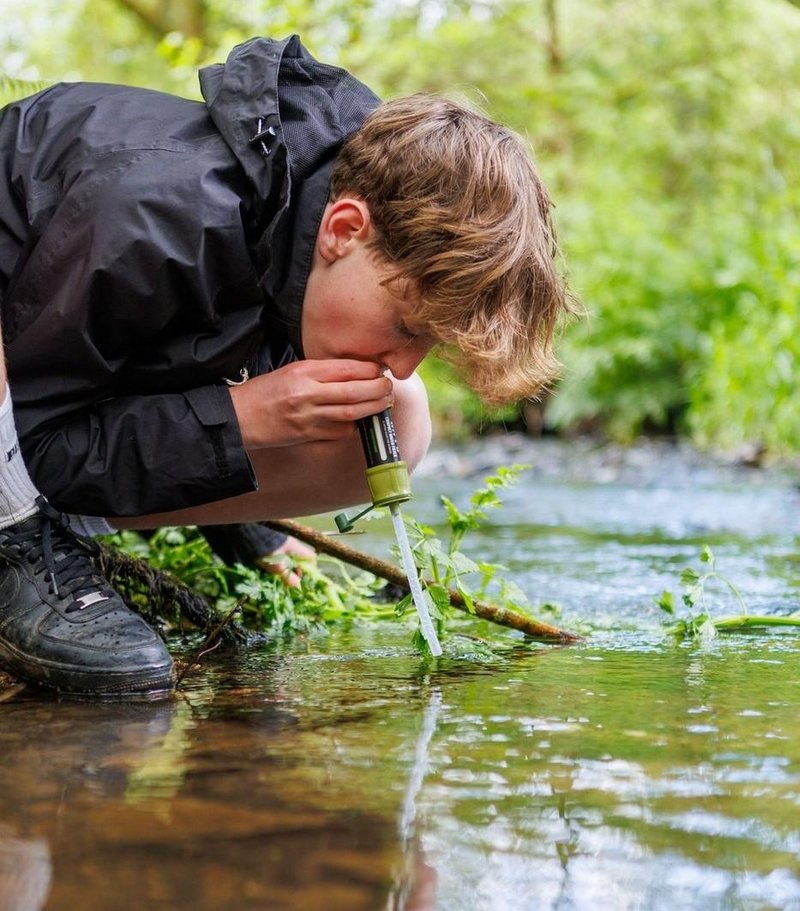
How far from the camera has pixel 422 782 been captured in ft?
3.88

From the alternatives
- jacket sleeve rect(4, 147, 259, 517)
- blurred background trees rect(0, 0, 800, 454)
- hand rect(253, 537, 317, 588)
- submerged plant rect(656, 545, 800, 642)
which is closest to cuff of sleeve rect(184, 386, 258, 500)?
jacket sleeve rect(4, 147, 259, 517)

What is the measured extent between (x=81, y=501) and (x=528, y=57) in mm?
13159

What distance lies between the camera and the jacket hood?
5.86 ft

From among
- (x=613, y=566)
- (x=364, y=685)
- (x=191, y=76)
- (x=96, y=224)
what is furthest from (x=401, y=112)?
(x=191, y=76)

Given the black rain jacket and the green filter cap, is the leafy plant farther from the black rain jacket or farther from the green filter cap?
the black rain jacket

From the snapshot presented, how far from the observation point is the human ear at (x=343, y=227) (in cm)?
181

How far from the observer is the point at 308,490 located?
217cm

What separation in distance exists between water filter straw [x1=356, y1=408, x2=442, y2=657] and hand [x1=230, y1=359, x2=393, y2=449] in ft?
0.12

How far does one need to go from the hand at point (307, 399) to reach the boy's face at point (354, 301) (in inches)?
1.5

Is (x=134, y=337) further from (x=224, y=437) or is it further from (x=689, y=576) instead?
(x=689, y=576)

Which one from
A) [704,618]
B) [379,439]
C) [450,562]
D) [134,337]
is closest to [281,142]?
[134,337]

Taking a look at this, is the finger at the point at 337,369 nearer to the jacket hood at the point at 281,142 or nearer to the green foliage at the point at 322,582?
the jacket hood at the point at 281,142

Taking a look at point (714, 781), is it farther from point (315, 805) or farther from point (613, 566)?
point (613, 566)

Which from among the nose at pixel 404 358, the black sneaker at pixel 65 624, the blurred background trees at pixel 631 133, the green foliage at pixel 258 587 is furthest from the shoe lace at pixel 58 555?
the blurred background trees at pixel 631 133
